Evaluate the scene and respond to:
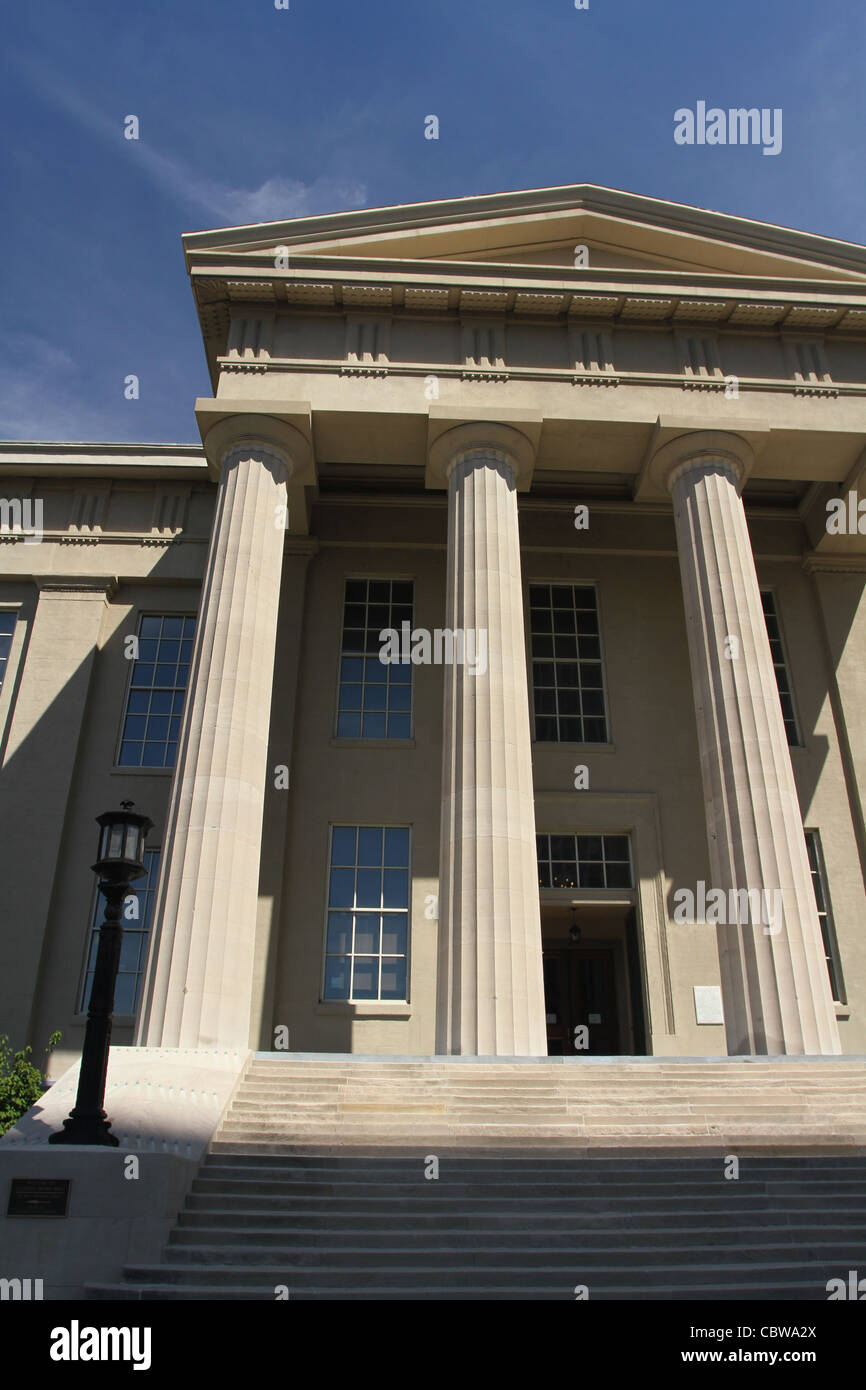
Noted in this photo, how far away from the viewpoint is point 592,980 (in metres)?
20.6

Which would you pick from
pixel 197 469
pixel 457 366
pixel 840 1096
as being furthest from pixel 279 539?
pixel 840 1096

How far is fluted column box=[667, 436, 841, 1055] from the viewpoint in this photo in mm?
13922

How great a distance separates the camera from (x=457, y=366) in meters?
18.4

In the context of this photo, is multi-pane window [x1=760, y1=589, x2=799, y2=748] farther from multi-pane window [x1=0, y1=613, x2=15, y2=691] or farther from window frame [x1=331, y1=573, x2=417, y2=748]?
multi-pane window [x1=0, y1=613, x2=15, y2=691]

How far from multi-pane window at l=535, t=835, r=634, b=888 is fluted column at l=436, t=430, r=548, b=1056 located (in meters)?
5.08

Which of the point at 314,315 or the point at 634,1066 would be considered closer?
the point at 634,1066

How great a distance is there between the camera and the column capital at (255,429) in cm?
1755

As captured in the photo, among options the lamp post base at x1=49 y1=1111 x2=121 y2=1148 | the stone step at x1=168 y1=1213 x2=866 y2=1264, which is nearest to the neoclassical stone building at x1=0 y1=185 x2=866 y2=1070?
the lamp post base at x1=49 y1=1111 x2=121 y2=1148

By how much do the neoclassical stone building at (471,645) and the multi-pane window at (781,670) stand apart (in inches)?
3.2

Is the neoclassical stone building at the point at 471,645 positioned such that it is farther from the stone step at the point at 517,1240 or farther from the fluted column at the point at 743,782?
the stone step at the point at 517,1240

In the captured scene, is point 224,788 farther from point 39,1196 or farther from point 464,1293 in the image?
point 464,1293

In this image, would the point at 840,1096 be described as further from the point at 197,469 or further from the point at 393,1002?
the point at 197,469
